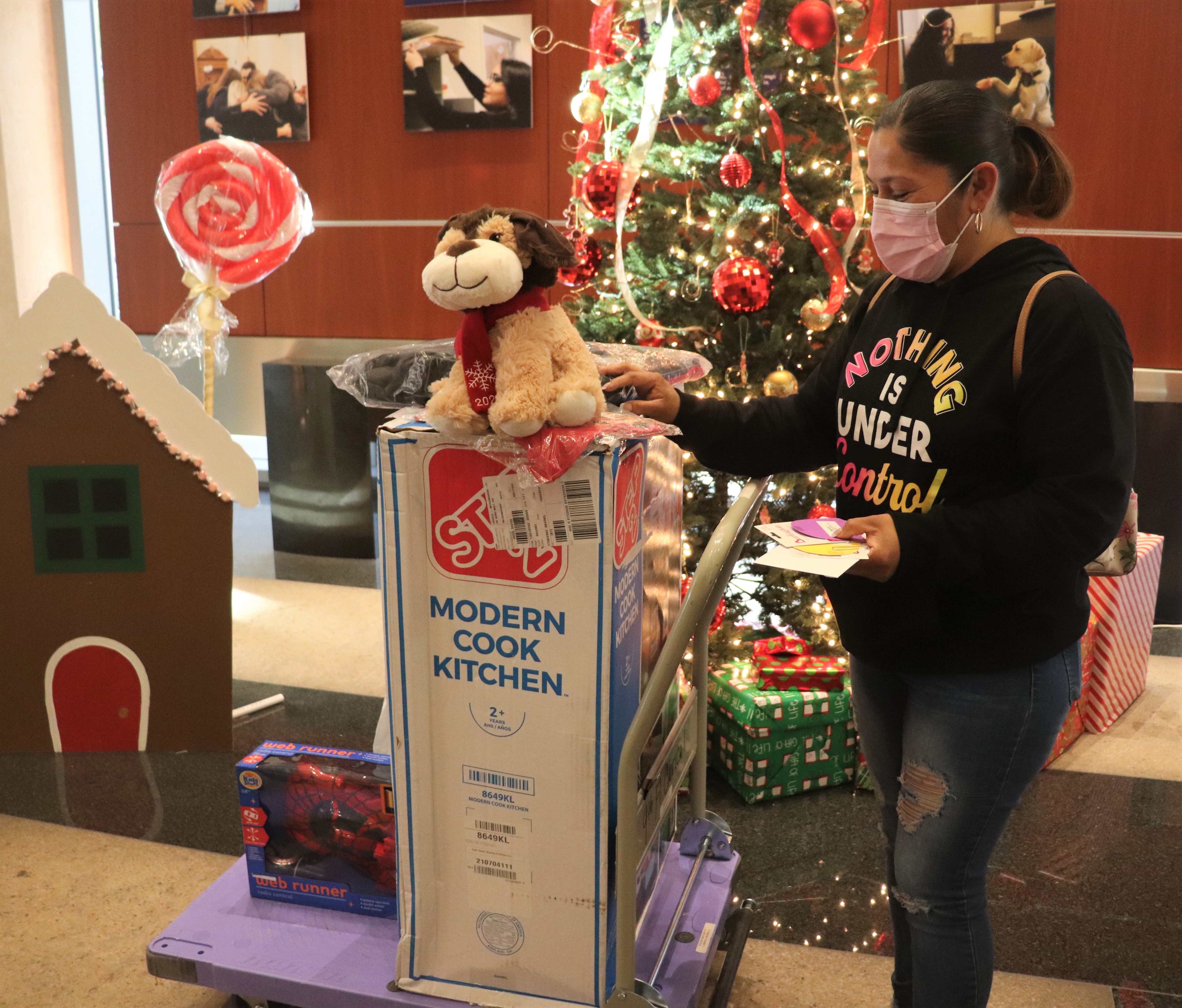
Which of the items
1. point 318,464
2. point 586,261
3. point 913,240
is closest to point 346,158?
point 318,464

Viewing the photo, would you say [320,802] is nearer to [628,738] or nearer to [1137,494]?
[628,738]

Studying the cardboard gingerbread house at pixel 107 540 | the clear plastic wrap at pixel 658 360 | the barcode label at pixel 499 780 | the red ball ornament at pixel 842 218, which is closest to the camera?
the barcode label at pixel 499 780

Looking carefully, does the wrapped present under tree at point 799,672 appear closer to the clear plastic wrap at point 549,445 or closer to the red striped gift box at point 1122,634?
the red striped gift box at point 1122,634

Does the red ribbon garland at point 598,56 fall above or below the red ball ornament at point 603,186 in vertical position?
above

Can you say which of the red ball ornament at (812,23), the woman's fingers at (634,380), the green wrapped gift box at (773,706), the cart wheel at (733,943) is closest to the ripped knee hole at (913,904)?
the cart wheel at (733,943)

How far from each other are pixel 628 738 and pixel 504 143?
143 inches

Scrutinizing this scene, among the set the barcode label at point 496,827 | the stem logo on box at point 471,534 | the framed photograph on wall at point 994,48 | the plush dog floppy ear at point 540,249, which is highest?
the framed photograph on wall at point 994,48

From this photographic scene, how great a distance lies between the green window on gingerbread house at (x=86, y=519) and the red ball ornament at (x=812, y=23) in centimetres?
195

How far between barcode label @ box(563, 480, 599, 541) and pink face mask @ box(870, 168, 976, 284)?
499 millimetres

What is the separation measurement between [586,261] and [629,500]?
5.23 ft

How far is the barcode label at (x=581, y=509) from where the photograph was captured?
134cm

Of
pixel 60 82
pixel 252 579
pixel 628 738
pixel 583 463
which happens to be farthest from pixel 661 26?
pixel 60 82

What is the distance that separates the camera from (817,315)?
105 inches

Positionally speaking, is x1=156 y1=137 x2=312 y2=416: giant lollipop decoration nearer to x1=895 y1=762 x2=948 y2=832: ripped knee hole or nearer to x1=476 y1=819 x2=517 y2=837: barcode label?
x1=476 y1=819 x2=517 y2=837: barcode label
